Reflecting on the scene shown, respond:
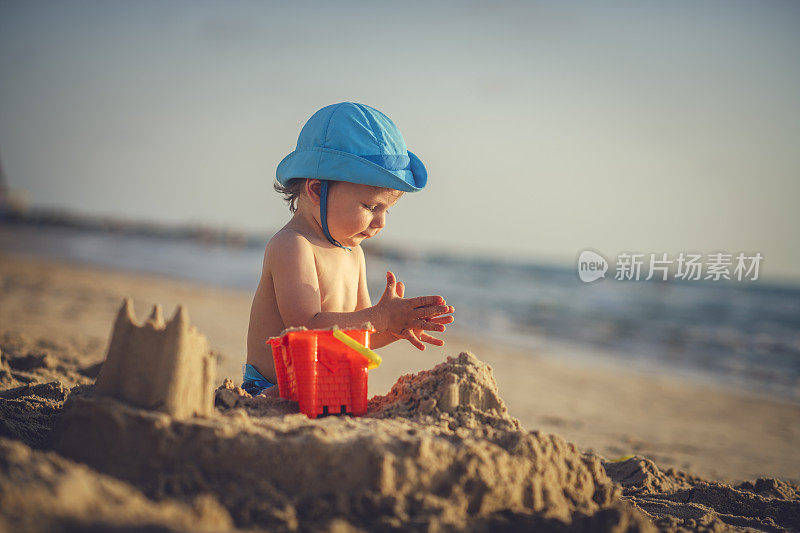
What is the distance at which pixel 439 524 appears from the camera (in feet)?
4.71

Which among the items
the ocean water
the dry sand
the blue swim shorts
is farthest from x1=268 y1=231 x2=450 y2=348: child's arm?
the ocean water

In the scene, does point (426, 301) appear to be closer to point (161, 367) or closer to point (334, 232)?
point (334, 232)

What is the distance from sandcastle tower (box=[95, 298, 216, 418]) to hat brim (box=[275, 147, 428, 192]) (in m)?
1.03

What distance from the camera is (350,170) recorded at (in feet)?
8.13

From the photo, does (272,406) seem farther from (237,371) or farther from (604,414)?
(604,414)

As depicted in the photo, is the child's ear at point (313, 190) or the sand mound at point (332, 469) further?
the child's ear at point (313, 190)

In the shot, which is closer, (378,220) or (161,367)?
(161,367)

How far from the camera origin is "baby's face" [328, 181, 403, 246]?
259cm

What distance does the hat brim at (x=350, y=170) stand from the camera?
2467 mm

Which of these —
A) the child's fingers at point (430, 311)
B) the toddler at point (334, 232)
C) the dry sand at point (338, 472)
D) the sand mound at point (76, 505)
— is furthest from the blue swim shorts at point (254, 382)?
the sand mound at point (76, 505)

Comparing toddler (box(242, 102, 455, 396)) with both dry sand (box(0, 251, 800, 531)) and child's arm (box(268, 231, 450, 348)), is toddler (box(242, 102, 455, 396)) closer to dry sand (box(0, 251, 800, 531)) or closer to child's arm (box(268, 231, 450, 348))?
child's arm (box(268, 231, 450, 348))

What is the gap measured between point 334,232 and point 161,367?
47.0 inches

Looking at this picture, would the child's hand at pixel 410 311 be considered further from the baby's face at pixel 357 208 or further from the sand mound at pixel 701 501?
the sand mound at pixel 701 501

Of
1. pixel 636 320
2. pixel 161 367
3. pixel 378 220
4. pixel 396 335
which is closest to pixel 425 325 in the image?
pixel 396 335
